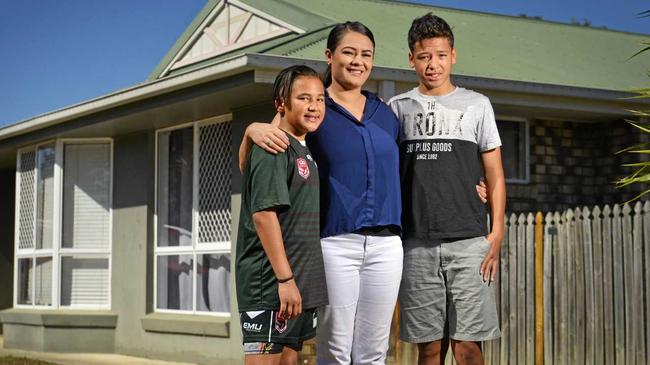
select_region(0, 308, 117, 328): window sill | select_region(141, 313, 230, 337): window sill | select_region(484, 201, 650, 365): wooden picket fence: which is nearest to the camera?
select_region(484, 201, 650, 365): wooden picket fence

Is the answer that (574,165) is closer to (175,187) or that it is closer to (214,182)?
(214,182)

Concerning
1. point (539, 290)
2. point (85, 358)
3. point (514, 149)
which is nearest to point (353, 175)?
point (539, 290)

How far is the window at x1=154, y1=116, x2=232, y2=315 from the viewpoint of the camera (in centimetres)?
1222

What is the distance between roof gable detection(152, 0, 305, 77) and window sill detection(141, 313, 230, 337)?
343 centimetres

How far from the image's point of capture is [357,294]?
4.38m

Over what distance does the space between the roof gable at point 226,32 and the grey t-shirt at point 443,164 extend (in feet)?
26.2

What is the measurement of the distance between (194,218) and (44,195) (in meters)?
3.12

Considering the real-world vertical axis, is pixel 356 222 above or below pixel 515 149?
below

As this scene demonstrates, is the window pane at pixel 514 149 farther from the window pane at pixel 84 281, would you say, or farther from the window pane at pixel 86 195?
the window pane at pixel 84 281

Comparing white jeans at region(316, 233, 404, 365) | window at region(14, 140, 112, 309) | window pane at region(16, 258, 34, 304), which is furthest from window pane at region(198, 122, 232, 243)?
white jeans at region(316, 233, 404, 365)

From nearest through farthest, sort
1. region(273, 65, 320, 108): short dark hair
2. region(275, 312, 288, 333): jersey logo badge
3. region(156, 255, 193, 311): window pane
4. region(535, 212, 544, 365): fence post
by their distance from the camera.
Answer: region(275, 312, 288, 333): jersey logo badge
region(273, 65, 320, 108): short dark hair
region(535, 212, 544, 365): fence post
region(156, 255, 193, 311): window pane

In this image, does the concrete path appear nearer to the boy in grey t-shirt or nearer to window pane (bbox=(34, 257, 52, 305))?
window pane (bbox=(34, 257, 52, 305))

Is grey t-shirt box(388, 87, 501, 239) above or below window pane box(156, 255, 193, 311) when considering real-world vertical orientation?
above

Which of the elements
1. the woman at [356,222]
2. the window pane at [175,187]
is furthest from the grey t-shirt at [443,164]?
the window pane at [175,187]
